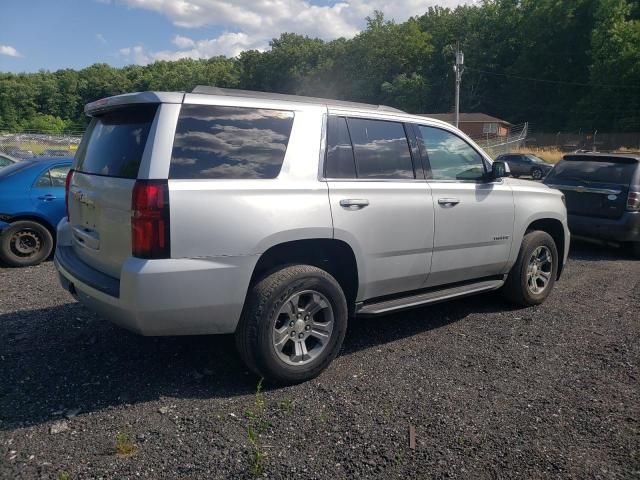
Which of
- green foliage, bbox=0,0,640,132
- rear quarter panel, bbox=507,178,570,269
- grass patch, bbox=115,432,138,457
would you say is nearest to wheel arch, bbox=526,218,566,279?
rear quarter panel, bbox=507,178,570,269

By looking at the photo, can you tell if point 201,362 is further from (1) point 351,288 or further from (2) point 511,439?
(2) point 511,439

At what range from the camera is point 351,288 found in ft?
13.3

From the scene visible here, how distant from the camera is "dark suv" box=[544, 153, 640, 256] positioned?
7871 mm

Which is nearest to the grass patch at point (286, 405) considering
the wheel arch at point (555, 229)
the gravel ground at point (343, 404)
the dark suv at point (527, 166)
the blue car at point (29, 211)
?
the gravel ground at point (343, 404)

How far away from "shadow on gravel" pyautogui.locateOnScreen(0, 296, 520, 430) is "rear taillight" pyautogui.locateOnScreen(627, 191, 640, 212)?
14.2 feet

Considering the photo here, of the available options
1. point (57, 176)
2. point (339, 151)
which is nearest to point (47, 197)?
point (57, 176)

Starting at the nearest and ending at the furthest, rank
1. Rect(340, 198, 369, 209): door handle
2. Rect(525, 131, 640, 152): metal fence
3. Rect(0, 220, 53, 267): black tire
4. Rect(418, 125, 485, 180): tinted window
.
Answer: Rect(340, 198, 369, 209): door handle, Rect(418, 125, 485, 180): tinted window, Rect(0, 220, 53, 267): black tire, Rect(525, 131, 640, 152): metal fence

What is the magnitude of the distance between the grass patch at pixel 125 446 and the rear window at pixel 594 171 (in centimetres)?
776

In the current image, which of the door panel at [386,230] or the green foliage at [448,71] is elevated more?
the green foliage at [448,71]

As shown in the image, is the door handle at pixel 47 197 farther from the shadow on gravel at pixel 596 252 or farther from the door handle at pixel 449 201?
the shadow on gravel at pixel 596 252

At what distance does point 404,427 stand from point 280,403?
79cm

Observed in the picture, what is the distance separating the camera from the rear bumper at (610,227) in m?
7.85

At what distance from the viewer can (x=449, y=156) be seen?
4.74 m

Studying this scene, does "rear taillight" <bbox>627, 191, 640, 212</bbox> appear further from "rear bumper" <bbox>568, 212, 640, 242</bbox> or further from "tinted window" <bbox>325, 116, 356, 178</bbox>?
"tinted window" <bbox>325, 116, 356, 178</bbox>
